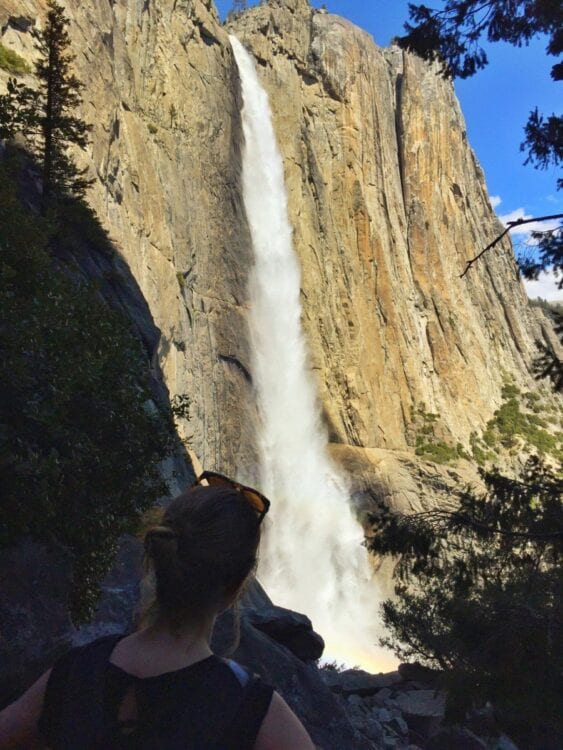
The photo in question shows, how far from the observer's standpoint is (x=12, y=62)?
19.5m

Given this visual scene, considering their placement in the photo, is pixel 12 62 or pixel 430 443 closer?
pixel 12 62

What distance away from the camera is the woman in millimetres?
1563

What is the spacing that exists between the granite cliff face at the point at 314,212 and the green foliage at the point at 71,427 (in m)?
15.6

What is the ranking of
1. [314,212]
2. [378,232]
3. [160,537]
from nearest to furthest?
1. [160,537]
2. [314,212]
3. [378,232]

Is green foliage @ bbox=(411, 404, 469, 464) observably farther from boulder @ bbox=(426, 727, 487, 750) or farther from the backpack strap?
the backpack strap

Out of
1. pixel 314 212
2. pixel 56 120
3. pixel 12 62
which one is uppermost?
pixel 314 212

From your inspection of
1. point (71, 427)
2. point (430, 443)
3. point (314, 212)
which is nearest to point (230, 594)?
point (71, 427)

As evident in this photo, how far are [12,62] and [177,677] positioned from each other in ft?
71.1

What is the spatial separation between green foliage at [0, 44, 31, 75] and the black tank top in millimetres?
21108

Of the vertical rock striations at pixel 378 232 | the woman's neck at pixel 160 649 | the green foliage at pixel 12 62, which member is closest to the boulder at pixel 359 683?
the woman's neck at pixel 160 649

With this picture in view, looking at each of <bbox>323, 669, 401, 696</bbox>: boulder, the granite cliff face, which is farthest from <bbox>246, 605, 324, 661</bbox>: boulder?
the granite cliff face

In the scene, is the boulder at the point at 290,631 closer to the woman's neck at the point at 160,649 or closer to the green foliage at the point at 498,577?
the green foliage at the point at 498,577

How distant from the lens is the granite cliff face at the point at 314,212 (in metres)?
27.3

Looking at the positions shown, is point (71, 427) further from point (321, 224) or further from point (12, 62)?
point (321, 224)
